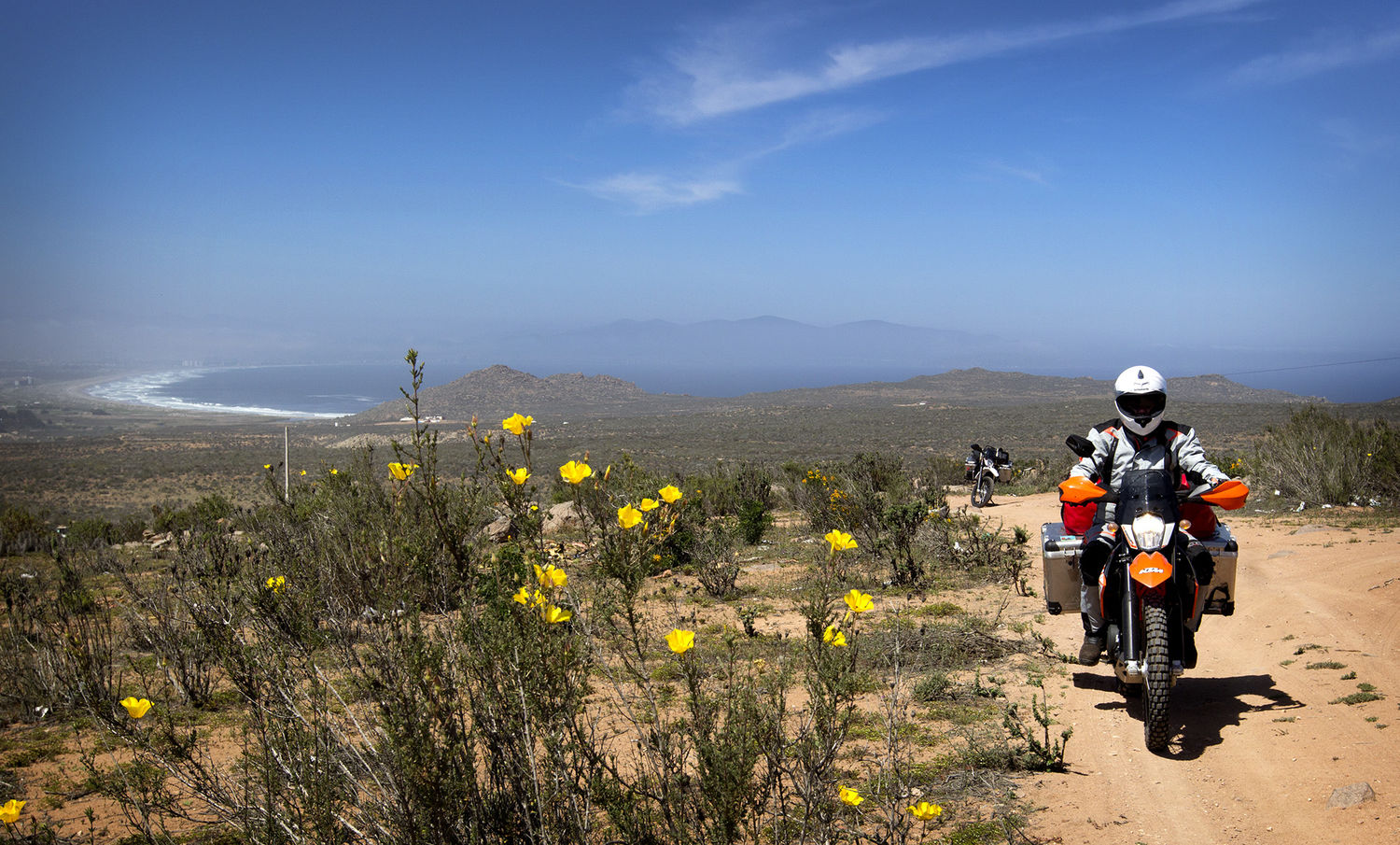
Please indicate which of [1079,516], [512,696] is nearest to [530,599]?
[512,696]

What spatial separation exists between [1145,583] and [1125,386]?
1112 mm

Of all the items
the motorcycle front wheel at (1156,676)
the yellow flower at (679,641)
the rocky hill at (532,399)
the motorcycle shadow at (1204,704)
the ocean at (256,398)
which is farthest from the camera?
the ocean at (256,398)

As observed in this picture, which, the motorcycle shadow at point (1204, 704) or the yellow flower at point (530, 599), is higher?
the yellow flower at point (530, 599)

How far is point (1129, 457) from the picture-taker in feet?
14.2

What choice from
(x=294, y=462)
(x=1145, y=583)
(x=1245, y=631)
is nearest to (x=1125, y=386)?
(x=1145, y=583)

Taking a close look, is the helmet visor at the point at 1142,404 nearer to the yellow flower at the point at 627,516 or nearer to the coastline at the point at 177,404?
the yellow flower at the point at 627,516

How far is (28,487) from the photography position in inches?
1144

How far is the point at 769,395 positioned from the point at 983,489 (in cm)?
5552

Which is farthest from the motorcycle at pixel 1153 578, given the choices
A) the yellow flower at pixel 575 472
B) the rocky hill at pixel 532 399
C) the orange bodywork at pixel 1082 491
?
the rocky hill at pixel 532 399

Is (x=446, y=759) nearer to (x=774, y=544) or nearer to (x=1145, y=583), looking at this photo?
(x=1145, y=583)

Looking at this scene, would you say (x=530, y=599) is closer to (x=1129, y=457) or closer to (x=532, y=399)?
(x=1129, y=457)

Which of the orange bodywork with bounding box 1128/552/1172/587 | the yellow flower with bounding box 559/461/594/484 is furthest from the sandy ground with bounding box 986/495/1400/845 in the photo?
the yellow flower with bounding box 559/461/594/484

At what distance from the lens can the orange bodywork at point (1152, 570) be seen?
3795 mm

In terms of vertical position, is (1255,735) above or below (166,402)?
below
